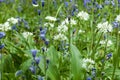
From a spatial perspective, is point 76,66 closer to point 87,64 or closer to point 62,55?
point 87,64

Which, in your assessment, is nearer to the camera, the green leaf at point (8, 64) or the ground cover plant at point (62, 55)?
the ground cover plant at point (62, 55)

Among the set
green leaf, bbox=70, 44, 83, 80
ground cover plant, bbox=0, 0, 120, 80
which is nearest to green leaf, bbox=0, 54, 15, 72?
ground cover plant, bbox=0, 0, 120, 80

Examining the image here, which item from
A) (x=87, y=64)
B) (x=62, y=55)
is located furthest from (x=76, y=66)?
(x=62, y=55)

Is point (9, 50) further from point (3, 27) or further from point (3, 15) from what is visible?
point (3, 15)

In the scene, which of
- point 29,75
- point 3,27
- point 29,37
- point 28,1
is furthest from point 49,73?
point 28,1

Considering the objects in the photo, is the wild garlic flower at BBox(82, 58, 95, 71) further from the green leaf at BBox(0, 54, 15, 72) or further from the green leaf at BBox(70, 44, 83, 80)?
the green leaf at BBox(0, 54, 15, 72)

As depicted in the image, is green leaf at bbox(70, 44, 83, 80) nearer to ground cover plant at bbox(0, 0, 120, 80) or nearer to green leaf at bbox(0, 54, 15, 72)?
ground cover plant at bbox(0, 0, 120, 80)

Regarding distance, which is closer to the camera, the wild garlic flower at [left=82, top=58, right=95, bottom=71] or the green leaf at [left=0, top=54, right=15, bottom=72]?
the wild garlic flower at [left=82, top=58, right=95, bottom=71]

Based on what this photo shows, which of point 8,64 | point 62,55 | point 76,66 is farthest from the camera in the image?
point 62,55

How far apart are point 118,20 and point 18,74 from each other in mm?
882

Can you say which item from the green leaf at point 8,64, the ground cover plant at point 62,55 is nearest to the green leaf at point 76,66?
the ground cover plant at point 62,55

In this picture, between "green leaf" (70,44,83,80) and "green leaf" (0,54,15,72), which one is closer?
"green leaf" (70,44,83,80)

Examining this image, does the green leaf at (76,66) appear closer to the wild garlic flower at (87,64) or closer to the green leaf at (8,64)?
the wild garlic flower at (87,64)

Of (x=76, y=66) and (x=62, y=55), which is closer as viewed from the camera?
(x=76, y=66)
